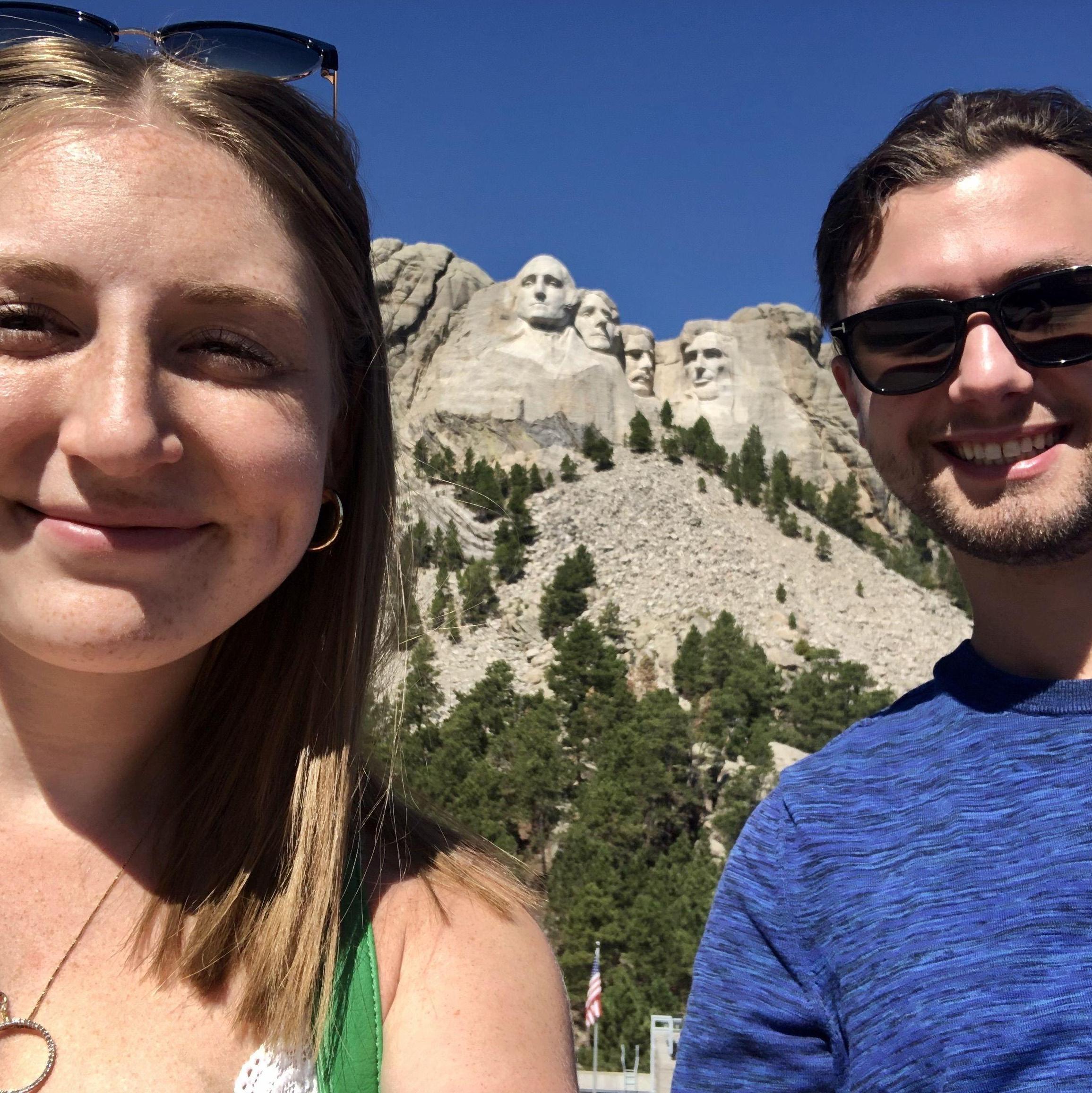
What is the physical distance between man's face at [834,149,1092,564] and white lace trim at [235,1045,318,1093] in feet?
4.50

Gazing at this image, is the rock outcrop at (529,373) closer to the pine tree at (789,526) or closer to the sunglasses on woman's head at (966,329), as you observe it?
the pine tree at (789,526)

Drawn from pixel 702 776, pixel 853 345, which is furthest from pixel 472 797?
pixel 853 345

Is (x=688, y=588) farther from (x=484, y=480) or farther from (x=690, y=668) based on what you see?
(x=690, y=668)

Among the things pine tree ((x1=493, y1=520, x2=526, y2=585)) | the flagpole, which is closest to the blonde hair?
the flagpole

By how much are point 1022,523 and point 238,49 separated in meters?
1.47

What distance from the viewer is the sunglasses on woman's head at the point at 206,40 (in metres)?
1.53

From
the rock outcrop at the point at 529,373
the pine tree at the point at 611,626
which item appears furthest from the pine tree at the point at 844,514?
the pine tree at the point at 611,626

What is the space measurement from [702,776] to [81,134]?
101ft

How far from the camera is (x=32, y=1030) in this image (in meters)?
1.34

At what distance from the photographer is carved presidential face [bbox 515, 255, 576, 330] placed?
6003 centimetres

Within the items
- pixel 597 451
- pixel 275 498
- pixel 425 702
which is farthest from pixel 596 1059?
pixel 597 451

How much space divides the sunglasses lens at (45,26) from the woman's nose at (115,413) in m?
0.51

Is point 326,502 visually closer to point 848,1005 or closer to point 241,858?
point 241,858

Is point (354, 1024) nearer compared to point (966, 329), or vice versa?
point (354, 1024)
